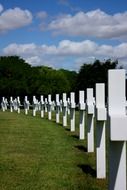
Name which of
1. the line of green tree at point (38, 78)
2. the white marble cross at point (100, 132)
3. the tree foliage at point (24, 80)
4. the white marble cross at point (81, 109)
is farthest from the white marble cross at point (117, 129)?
the tree foliage at point (24, 80)

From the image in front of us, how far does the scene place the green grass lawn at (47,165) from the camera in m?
8.90

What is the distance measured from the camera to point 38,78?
94312mm

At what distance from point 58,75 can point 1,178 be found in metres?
93.8

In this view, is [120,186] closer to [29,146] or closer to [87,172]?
[87,172]

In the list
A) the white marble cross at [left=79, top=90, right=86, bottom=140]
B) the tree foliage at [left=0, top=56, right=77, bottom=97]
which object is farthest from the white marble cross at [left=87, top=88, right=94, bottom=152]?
the tree foliage at [left=0, top=56, right=77, bottom=97]

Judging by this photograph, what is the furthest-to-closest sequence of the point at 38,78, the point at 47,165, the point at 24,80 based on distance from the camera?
the point at 38,78 → the point at 24,80 → the point at 47,165

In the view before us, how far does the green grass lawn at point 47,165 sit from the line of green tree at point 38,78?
53612 millimetres

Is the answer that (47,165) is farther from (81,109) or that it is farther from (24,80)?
(24,80)

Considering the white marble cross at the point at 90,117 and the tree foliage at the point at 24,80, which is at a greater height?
the white marble cross at the point at 90,117

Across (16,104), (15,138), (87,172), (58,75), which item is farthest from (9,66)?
(87,172)

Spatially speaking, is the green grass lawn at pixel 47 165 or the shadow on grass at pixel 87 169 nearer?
the green grass lawn at pixel 47 165

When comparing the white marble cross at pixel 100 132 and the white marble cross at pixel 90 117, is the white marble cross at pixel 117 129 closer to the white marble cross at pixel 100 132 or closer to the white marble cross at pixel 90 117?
the white marble cross at pixel 100 132

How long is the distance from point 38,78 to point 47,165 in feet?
274

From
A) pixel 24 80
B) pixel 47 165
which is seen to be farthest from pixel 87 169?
pixel 24 80
